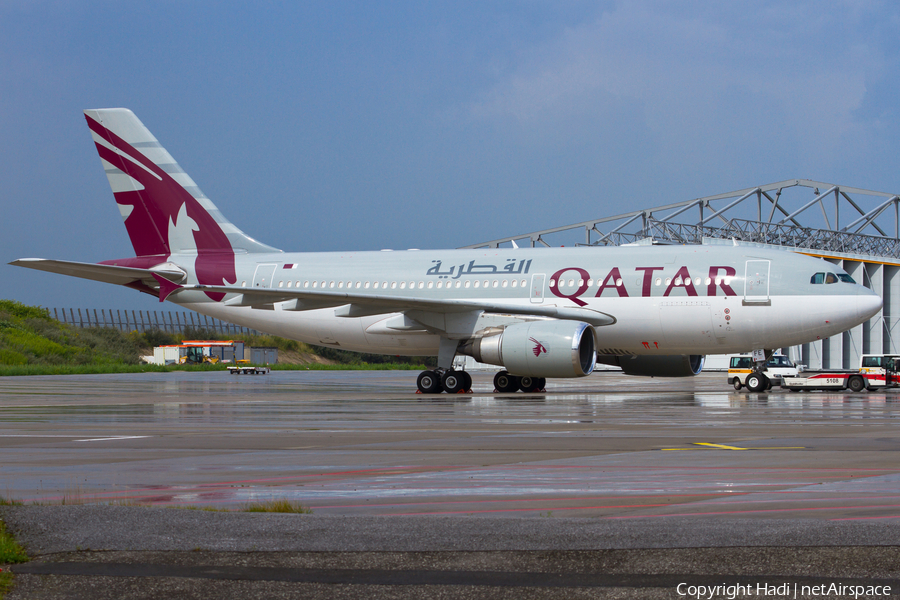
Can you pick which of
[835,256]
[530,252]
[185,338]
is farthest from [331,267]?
[185,338]

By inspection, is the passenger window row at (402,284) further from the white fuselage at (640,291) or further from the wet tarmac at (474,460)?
the wet tarmac at (474,460)

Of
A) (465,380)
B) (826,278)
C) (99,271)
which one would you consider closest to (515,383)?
(465,380)

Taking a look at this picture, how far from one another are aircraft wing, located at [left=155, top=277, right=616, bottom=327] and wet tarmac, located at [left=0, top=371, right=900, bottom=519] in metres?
6.50

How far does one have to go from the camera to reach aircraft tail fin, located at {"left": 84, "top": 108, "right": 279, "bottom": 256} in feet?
90.3

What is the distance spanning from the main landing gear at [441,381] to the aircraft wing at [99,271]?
28.6 feet

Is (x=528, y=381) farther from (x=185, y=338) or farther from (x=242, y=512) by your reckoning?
(x=185, y=338)

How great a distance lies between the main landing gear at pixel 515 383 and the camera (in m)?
24.2

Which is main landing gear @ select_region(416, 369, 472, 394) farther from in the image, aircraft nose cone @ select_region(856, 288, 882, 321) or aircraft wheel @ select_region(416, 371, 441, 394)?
aircraft nose cone @ select_region(856, 288, 882, 321)

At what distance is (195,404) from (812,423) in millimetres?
12138

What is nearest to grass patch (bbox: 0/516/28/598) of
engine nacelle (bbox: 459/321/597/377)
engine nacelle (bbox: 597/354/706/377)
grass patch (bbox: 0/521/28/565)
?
grass patch (bbox: 0/521/28/565)

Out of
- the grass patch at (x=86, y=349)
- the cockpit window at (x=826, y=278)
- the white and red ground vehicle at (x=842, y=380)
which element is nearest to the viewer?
the cockpit window at (x=826, y=278)

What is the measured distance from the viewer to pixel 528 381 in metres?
24.6

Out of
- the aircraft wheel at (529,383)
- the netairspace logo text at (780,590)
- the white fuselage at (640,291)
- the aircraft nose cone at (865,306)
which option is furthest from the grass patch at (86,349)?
the netairspace logo text at (780,590)

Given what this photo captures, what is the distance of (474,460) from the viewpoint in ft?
27.9
